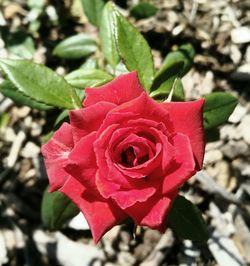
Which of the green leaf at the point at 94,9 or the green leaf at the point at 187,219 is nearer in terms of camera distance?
the green leaf at the point at 187,219

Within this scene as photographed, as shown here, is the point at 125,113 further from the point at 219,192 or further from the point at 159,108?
the point at 219,192

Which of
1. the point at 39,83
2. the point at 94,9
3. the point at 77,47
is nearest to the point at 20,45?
the point at 77,47

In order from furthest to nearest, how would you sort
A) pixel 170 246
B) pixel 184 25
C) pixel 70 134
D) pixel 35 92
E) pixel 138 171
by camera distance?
pixel 184 25
pixel 170 246
pixel 35 92
pixel 70 134
pixel 138 171

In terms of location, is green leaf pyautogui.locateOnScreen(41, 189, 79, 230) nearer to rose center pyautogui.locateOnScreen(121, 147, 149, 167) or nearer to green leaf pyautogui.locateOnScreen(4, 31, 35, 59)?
Result: rose center pyautogui.locateOnScreen(121, 147, 149, 167)

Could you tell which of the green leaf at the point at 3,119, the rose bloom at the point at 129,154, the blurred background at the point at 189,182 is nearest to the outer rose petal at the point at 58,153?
the rose bloom at the point at 129,154

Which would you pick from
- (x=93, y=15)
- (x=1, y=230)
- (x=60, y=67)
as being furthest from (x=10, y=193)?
(x=93, y=15)

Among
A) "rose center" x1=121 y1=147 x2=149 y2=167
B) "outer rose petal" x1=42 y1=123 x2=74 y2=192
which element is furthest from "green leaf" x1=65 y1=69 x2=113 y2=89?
"rose center" x1=121 y1=147 x2=149 y2=167

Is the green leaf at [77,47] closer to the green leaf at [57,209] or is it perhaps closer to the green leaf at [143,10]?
the green leaf at [143,10]
